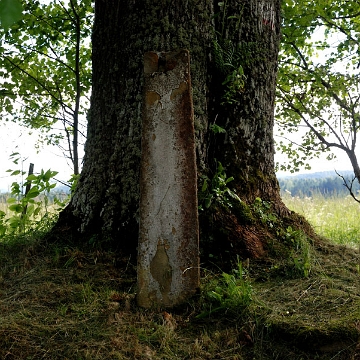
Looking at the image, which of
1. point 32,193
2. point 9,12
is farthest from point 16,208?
point 9,12

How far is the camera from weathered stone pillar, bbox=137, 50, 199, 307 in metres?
2.67

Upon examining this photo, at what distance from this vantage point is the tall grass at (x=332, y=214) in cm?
590

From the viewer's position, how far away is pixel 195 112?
336 cm

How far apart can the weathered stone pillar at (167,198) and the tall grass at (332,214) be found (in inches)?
121

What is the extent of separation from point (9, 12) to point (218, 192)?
2.34 meters

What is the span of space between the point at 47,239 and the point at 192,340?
5.69ft

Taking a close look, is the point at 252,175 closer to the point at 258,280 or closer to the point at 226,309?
the point at 258,280

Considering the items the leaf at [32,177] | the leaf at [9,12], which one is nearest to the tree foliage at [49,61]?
the leaf at [32,177]

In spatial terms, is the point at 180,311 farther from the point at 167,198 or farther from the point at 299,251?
the point at 299,251

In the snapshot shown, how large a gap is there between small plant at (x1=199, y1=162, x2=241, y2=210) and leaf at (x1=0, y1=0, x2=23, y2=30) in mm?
2196

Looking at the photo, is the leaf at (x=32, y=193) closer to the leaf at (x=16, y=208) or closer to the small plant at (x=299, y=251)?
the leaf at (x=16, y=208)

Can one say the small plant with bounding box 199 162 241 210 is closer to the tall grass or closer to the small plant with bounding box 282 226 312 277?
the small plant with bounding box 282 226 312 277

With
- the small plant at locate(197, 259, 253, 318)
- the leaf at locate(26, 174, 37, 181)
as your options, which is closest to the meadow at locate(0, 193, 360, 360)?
the small plant at locate(197, 259, 253, 318)

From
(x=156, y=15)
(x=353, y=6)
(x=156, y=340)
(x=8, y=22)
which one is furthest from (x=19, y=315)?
(x=353, y=6)
